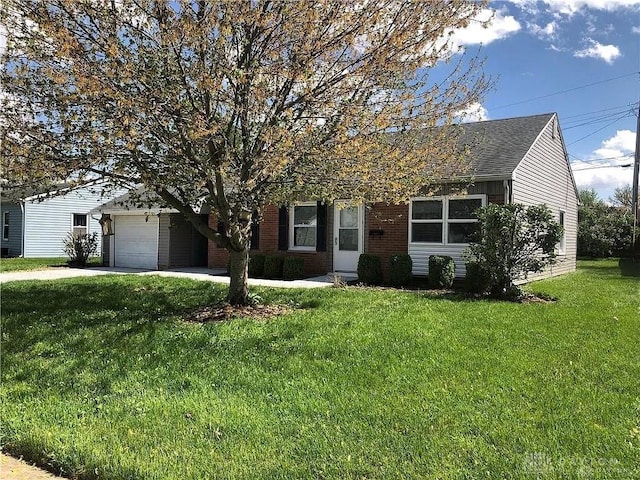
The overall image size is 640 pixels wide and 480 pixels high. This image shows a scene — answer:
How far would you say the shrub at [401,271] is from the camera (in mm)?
12016

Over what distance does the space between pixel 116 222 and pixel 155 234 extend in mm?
2222

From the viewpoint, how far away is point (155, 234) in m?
17.3

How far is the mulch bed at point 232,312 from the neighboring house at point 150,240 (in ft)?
29.6

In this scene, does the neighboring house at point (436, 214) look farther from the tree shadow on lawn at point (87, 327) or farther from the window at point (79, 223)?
the window at point (79, 223)

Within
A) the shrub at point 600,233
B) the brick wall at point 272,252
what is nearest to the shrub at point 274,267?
the brick wall at point 272,252

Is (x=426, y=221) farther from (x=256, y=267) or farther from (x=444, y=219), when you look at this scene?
(x=256, y=267)

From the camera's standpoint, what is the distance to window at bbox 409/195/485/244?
39.6 feet

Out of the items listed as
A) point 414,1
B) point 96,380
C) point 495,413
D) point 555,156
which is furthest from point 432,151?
point 555,156

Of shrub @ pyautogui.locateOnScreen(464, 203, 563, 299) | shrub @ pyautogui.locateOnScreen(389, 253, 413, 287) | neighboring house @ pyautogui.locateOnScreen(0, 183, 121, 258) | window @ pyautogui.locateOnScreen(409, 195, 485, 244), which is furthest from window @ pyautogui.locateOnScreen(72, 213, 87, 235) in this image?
shrub @ pyautogui.locateOnScreen(464, 203, 563, 299)

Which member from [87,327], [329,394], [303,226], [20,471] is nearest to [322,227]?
[303,226]

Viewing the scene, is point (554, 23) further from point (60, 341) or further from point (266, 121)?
point (60, 341)

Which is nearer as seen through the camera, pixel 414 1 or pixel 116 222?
pixel 414 1

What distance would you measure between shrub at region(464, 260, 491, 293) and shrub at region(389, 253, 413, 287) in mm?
1864

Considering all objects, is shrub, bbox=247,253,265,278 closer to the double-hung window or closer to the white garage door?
the white garage door
